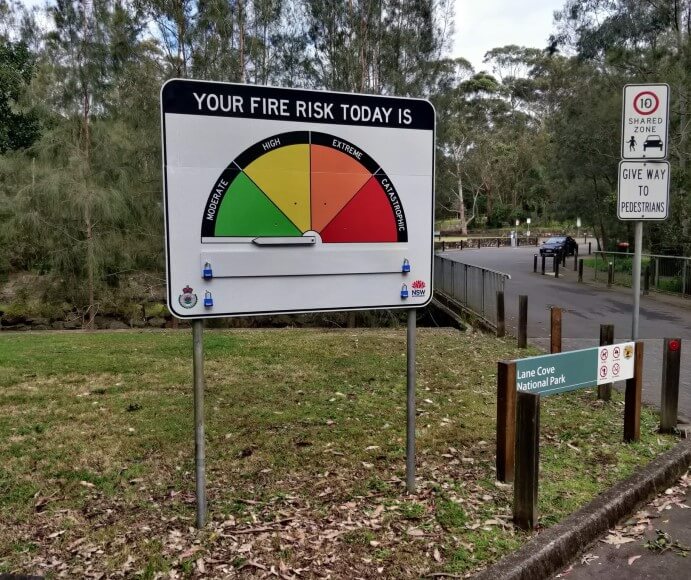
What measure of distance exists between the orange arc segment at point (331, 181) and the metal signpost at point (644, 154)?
290 cm

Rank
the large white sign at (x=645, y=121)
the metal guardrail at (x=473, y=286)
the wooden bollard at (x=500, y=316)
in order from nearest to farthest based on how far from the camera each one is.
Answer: the large white sign at (x=645, y=121), the wooden bollard at (x=500, y=316), the metal guardrail at (x=473, y=286)

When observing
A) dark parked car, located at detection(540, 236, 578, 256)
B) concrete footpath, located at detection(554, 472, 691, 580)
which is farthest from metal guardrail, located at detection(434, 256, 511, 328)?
dark parked car, located at detection(540, 236, 578, 256)

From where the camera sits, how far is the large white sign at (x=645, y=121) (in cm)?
525

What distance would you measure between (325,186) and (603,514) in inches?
103

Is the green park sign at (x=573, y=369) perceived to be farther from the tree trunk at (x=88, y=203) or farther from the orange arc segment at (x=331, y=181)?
the tree trunk at (x=88, y=203)

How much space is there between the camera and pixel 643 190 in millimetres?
5371

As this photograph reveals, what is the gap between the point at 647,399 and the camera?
6859mm

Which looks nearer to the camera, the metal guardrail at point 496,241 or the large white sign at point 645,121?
the large white sign at point 645,121

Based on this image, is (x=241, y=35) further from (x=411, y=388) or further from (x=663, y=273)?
(x=663, y=273)

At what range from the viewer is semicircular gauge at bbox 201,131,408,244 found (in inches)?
130

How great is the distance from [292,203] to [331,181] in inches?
11.2

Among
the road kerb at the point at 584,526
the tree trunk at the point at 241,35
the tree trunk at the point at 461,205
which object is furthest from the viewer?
the tree trunk at the point at 461,205

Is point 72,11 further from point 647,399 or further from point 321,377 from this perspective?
point 647,399

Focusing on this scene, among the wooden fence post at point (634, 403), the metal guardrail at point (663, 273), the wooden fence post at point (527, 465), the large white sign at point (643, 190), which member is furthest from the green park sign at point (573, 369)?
the metal guardrail at point (663, 273)
